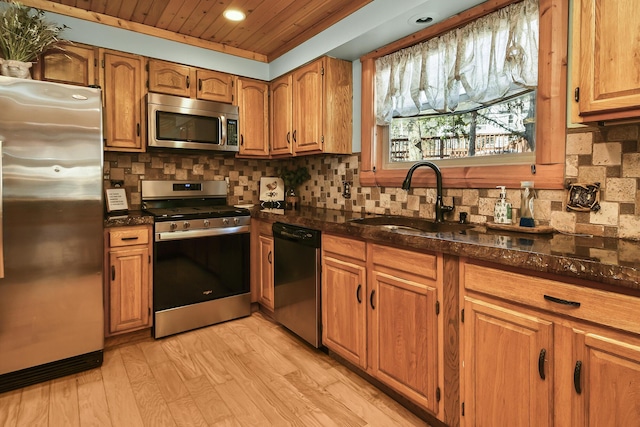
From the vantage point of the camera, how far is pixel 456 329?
1560 millimetres

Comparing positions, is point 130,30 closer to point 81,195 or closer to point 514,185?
point 81,195

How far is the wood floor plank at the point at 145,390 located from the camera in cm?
181

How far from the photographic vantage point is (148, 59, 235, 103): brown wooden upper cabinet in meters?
2.95

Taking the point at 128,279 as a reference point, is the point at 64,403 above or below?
below

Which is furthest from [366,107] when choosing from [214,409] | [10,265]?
[10,265]

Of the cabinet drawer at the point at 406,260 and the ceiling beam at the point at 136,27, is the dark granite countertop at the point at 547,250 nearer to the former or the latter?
the cabinet drawer at the point at 406,260

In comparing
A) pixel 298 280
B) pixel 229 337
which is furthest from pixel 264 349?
pixel 298 280

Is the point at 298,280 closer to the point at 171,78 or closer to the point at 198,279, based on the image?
the point at 198,279

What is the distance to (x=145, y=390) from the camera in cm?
206

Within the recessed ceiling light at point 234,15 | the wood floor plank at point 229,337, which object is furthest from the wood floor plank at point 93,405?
the recessed ceiling light at point 234,15

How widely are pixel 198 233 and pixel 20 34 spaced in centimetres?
167

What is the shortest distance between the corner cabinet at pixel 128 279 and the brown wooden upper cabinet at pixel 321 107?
4.70 feet

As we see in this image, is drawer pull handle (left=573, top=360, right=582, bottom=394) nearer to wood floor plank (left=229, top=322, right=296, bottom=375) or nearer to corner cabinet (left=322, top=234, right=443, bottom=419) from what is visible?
corner cabinet (left=322, top=234, right=443, bottom=419)

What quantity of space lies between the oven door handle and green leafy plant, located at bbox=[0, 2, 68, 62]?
1394mm
